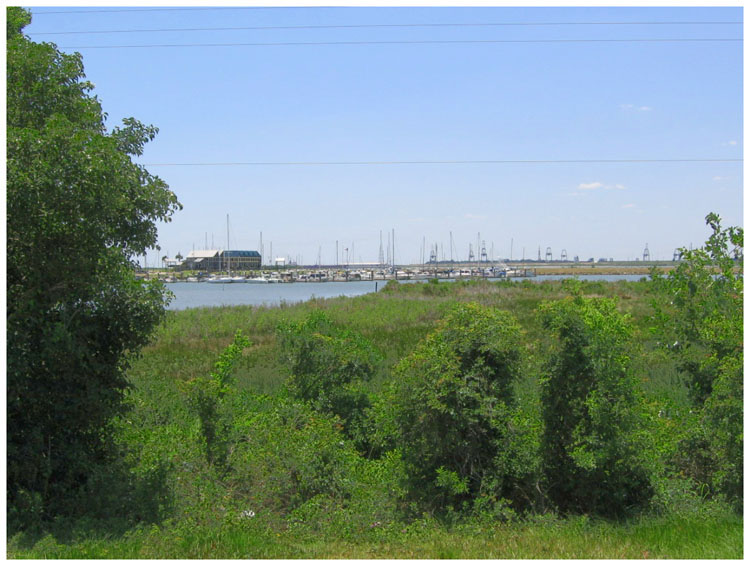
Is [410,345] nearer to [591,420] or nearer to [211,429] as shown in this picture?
[211,429]

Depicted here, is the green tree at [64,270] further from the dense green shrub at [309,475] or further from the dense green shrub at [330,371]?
the dense green shrub at [330,371]

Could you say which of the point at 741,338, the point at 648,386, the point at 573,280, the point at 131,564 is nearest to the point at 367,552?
the point at 131,564

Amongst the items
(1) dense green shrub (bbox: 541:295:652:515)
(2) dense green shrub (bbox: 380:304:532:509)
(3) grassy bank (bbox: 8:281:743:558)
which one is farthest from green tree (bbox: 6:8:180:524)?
(1) dense green shrub (bbox: 541:295:652:515)

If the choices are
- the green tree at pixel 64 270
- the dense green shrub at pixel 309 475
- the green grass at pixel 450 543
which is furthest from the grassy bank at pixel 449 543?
the green tree at pixel 64 270

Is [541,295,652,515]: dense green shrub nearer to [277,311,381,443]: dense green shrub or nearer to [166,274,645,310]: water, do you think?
[277,311,381,443]: dense green shrub

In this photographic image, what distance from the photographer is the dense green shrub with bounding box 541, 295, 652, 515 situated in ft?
23.4

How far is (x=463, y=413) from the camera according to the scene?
746 centimetres

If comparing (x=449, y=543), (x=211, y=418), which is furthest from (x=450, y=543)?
(x=211, y=418)

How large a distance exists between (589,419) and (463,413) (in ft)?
4.90

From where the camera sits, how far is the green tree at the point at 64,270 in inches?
252

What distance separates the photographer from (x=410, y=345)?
1991cm

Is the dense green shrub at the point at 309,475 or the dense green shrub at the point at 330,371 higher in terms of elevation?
the dense green shrub at the point at 330,371

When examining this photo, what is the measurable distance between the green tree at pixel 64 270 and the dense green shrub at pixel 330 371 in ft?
11.9

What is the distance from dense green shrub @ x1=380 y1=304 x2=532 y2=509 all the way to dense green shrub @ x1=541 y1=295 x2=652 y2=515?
1.46ft
